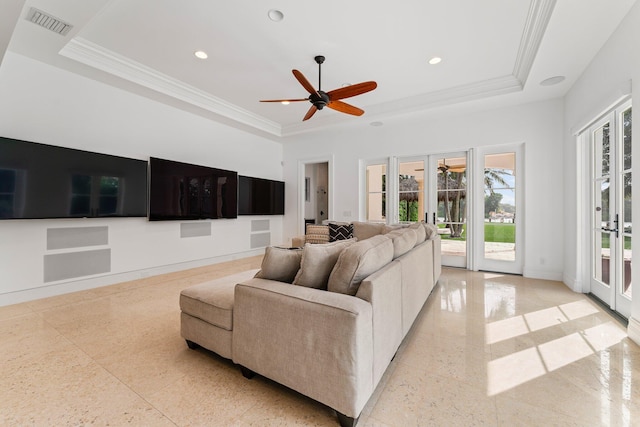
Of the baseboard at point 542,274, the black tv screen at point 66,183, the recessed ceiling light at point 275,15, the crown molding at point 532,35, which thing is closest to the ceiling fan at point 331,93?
the recessed ceiling light at point 275,15

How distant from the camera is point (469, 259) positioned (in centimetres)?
479

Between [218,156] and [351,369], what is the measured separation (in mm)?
4961

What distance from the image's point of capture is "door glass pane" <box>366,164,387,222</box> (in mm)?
5699

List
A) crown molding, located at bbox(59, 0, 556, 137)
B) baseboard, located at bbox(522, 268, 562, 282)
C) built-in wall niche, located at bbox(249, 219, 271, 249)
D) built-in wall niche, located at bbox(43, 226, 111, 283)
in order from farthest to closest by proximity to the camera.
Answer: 1. built-in wall niche, located at bbox(249, 219, 271, 249)
2. baseboard, located at bbox(522, 268, 562, 282)
3. built-in wall niche, located at bbox(43, 226, 111, 283)
4. crown molding, located at bbox(59, 0, 556, 137)

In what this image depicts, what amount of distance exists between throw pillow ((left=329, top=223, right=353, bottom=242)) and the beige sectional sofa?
2.43 metres

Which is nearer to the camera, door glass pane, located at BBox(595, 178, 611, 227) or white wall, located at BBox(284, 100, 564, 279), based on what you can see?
door glass pane, located at BBox(595, 178, 611, 227)

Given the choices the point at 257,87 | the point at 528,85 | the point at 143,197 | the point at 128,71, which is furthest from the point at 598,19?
the point at 143,197

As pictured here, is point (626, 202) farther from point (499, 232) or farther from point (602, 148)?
point (499, 232)

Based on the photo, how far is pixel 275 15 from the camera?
2693 mm

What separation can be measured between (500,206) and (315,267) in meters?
4.24

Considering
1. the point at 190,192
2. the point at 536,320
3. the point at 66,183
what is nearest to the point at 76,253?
the point at 66,183

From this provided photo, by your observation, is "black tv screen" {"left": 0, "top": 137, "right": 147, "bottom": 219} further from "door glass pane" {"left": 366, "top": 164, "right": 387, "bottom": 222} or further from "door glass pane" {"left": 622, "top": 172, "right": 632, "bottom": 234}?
"door glass pane" {"left": 622, "top": 172, "right": 632, "bottom": 234}

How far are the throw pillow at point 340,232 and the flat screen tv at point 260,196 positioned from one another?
2159 millimetres

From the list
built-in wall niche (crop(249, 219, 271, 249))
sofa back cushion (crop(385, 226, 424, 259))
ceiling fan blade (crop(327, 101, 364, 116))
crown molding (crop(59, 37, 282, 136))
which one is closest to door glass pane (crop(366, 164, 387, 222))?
ceiling fan blade (crop(327, 101, 364, 116))
